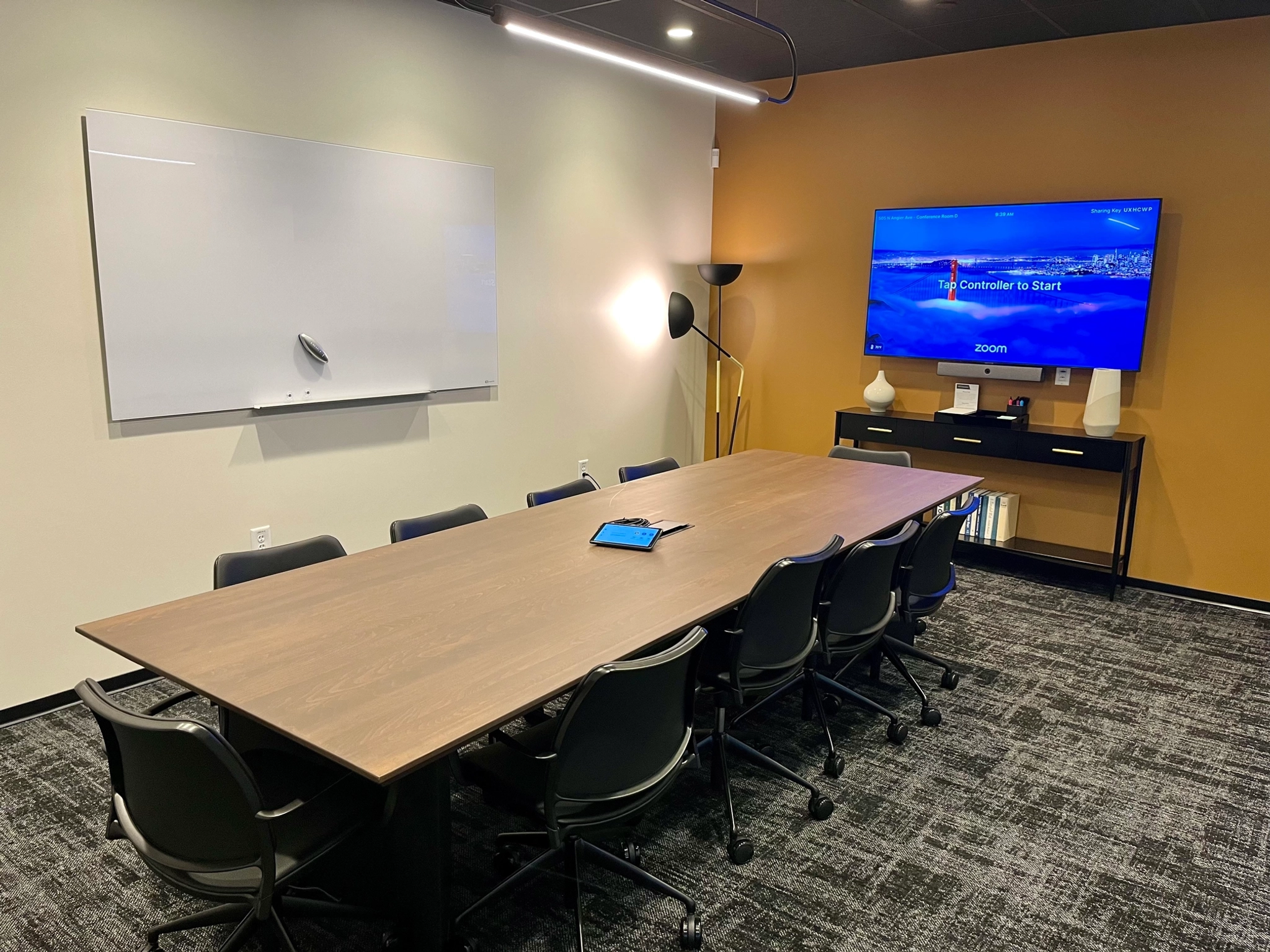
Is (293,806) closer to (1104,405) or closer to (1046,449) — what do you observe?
(1046,449)

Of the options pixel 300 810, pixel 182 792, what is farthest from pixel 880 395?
pixel 182 792

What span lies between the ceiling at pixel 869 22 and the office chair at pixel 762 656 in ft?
8.62

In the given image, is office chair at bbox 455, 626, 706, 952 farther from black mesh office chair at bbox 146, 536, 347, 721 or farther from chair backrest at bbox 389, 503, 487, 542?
chair backrest at bbox 389, 503, 487, 542

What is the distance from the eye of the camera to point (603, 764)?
2137 mm

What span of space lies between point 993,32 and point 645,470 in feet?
10.6

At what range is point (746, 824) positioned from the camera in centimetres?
289

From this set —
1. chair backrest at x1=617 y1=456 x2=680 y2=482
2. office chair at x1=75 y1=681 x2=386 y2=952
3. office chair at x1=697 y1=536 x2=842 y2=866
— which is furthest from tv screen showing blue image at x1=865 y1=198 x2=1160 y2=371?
office chair at x1=75 y1=681 x2=386 y2=952

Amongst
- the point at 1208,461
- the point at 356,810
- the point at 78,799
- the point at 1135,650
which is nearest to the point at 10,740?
the point at 78,799

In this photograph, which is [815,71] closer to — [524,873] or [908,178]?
[908,178]

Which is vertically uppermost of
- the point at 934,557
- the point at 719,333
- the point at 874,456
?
the point at 719,333

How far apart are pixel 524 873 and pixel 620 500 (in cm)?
169

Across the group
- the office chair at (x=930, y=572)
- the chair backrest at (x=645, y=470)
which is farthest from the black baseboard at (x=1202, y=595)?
the chair backrest at (x=645, y=470)

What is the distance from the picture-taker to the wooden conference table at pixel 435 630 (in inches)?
76.0

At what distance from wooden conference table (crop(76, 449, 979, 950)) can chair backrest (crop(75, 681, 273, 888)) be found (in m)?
0.13
